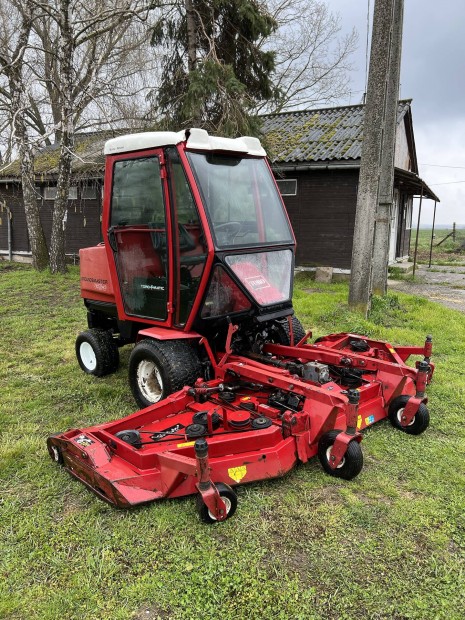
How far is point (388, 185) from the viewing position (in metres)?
9.22

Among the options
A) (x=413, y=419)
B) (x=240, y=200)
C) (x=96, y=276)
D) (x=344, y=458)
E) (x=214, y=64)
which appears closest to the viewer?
(x=344, y=458)

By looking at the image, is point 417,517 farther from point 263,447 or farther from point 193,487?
point 193,487

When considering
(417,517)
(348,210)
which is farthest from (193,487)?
(348,210)

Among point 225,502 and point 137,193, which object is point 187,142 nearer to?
point 137,193

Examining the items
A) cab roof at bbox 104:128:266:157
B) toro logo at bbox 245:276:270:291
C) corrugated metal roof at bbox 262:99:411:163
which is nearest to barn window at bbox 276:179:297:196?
corrugated metal roof at bbox 262:99:411:163

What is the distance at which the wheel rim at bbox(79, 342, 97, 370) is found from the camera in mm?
5281

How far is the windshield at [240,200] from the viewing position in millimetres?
3879

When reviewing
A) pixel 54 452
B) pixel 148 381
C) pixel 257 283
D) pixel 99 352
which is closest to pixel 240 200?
pixel 257 283

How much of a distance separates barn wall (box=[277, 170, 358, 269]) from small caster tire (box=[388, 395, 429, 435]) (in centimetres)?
894

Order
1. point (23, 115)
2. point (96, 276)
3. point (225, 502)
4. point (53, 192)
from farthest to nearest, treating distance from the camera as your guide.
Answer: point (53, 192) < point (23, 115) < point (96, 276) < point (225, 502)

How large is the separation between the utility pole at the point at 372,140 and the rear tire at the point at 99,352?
14.3 ft

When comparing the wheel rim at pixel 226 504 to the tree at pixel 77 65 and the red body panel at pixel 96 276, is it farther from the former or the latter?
the tree at pixel 77 65

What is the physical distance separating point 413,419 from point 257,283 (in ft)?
5.44

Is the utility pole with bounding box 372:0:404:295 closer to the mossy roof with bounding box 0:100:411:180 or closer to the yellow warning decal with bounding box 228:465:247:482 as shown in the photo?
the mossy roof with bounding box 0:100:411:180
